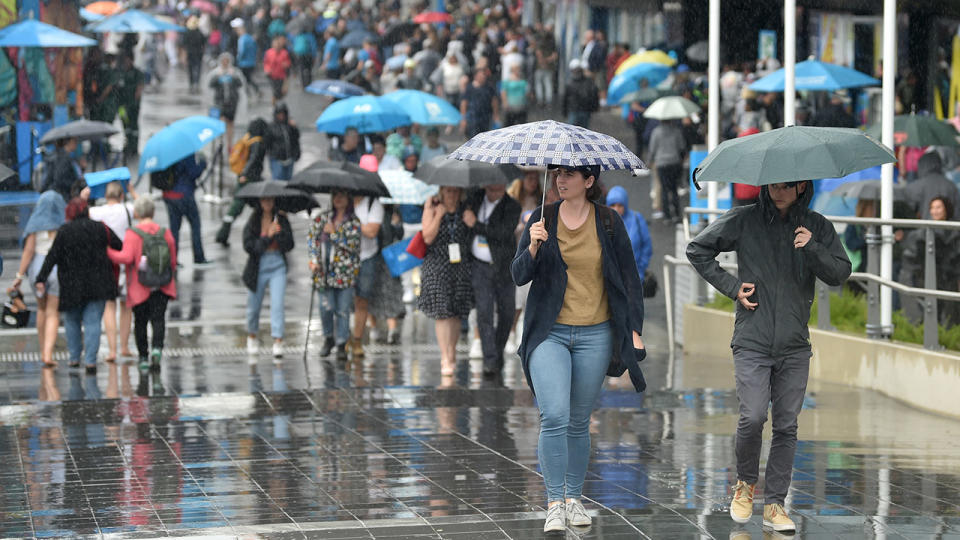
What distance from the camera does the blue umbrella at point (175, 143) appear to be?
1789cm

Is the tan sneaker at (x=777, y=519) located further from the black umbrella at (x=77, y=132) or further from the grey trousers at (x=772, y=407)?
the black umbrella at (x=77, y=132)

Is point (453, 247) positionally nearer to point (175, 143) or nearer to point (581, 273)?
point (581, 273)

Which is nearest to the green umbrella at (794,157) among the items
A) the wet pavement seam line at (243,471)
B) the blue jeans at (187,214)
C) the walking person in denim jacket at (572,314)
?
the walking person in denim jacket at (572,314)

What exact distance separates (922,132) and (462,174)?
593cm

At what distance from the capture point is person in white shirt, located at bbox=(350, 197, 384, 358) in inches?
551

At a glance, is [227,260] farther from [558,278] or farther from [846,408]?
[558,278]

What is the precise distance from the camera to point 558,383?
714 centimetres

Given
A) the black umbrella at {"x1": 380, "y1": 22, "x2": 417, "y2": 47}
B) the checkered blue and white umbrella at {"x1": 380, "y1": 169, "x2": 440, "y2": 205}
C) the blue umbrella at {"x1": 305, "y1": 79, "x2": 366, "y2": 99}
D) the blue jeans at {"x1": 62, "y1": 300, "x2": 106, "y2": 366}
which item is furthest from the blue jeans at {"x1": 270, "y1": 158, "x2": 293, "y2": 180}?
the black umbrella at {"x1": 380, "y1": 22, "x2": 417, "y2": 47}

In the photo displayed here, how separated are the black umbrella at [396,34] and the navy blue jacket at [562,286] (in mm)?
33961

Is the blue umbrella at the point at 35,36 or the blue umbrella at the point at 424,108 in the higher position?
the blue umbrella at the point at 35,36

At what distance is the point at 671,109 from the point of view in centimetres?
2427

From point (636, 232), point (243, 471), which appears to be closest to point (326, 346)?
point (636, 232)

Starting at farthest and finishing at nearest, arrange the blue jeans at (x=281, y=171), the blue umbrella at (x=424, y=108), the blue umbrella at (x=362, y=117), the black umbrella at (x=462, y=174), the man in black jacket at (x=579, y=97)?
the man in black jacket at (x=579, y=97) → the blue jeans at (x=281, y=171) → the blue umbrella at (x=424, y=108) → the blue umbrella at (x=362, y=117) → the black umbrella at (x=462, y=174)

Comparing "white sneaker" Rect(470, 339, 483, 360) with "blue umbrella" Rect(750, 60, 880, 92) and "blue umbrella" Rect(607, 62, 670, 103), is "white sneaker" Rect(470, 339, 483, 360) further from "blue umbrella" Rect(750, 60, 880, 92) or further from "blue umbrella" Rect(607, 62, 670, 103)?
"blue umbrella" Rect(607, 62, 670, 103)
